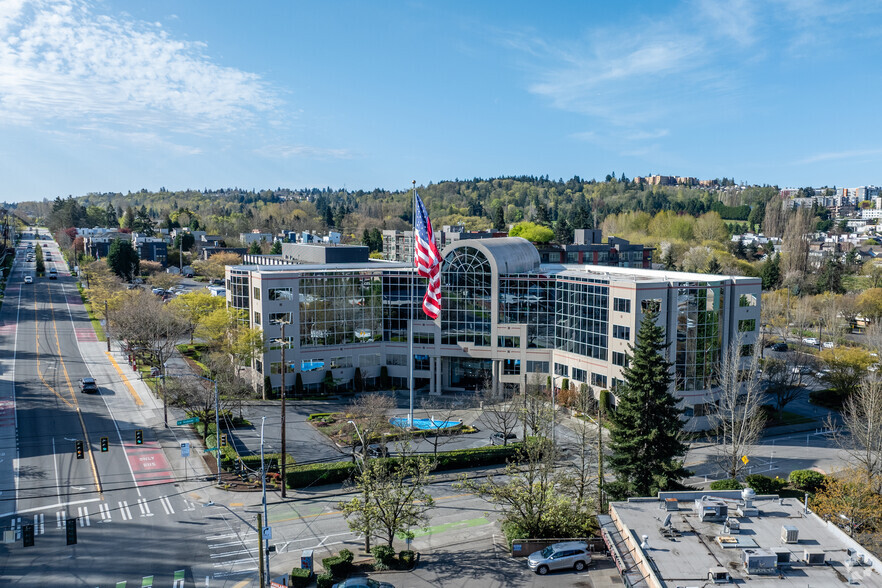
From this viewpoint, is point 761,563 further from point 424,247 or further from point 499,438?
point 424,247

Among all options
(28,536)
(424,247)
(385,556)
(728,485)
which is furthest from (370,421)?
(728,485)

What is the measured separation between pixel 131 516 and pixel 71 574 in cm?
740

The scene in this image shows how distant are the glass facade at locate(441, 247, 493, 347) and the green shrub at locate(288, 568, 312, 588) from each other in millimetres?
40281

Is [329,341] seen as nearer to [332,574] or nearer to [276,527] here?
[276,527]

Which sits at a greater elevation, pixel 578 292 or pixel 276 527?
pixel 578 292

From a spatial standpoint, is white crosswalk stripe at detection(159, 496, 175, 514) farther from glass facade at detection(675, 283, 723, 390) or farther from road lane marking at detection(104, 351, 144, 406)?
glass facade at detection(675, 283, 723, 390)

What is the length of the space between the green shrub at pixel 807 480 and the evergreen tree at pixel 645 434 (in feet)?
35.3

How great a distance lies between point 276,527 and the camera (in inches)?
1622

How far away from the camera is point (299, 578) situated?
A: 34000 mm

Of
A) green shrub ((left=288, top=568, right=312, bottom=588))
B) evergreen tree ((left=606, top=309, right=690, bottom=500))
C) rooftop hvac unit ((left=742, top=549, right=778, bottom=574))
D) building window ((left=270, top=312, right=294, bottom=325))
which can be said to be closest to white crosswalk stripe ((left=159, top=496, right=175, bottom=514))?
green shrub ((left=288, top=568, right=312, bottom=588))

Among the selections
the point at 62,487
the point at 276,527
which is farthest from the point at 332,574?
the point at 62,487

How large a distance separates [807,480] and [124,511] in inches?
1840

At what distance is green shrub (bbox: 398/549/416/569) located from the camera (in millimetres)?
36219

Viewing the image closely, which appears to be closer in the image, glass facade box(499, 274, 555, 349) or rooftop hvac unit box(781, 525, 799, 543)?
rooftop hvac unit box(781, 525, 799, 543)
